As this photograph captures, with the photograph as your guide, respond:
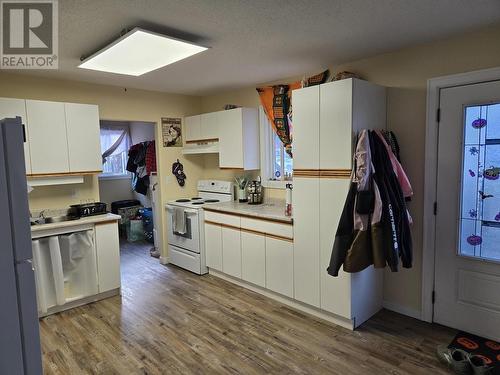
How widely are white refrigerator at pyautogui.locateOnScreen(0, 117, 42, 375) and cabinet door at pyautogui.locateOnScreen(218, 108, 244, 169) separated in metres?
3.24

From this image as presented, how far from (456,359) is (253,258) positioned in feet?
6.61

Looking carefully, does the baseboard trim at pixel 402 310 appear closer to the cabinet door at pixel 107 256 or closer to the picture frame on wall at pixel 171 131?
the cabinet door at pixel 107 256

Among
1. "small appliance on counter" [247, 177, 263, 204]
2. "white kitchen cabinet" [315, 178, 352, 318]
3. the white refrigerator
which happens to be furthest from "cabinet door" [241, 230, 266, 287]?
the white refrigerator

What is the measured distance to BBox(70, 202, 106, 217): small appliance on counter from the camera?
3.72 meters

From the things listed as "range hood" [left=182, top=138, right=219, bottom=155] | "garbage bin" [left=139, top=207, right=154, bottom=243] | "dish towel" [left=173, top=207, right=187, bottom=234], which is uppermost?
"range hood" [left=182, top=138, right=219, bottom=155]

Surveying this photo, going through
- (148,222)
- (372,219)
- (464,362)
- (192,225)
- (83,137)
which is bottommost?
(464,362)

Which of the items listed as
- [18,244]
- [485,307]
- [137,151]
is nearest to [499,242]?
[485,307]

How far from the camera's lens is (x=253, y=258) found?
3.71m

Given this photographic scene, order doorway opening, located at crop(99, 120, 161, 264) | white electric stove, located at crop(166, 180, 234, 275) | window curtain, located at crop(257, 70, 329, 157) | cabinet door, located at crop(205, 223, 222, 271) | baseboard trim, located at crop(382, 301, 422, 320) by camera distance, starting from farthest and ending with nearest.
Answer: doorway opening, located at crop(99, 120, 161, 264) → white electric stove, located at crop(166, 180, 234, 275) → cabinet door, located at crop(205, 223, 222, 271) → window curtain, located at crop(257, 70, 329, 157) → baseboard trim, located at crop(382, 301, 422, 320)

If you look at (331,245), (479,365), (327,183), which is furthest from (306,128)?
(479,365)

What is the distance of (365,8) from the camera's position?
6.94ft

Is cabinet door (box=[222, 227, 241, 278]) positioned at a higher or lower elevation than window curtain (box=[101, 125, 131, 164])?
lower

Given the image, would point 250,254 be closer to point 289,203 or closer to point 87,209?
point 289,203

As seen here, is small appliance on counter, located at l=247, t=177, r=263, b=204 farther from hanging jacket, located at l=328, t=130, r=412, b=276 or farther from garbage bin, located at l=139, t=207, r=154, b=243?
garbage bin, located at l=139, t=207, r=154, b=243
